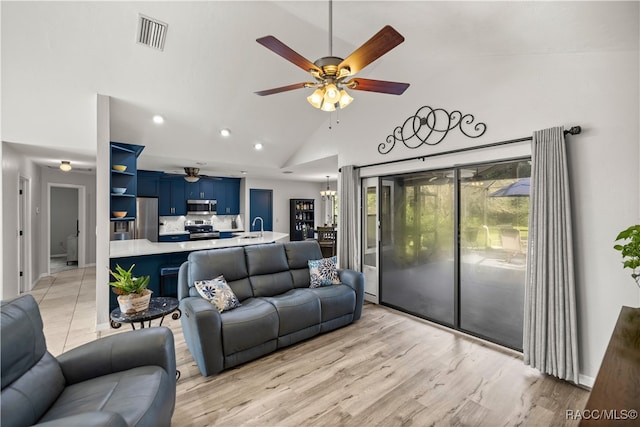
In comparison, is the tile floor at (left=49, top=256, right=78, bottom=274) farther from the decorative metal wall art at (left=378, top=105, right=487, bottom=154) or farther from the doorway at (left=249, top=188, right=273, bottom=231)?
the decorative metal wall art at (left=378, top=105, right=487, bottom=154)

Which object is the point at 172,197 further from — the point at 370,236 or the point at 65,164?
the point at 370,236

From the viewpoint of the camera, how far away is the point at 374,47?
1.78 m

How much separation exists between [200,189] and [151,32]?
5.16 m

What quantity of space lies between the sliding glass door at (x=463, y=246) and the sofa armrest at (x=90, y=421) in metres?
3.37

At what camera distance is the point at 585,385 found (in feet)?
8.02

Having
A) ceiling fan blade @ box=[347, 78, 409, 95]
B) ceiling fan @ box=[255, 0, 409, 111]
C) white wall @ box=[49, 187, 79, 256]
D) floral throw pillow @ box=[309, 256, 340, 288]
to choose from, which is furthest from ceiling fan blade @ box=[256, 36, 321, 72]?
white wall @ box=[49, 187, 79, 256]

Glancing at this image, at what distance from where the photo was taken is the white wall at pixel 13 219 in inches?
153

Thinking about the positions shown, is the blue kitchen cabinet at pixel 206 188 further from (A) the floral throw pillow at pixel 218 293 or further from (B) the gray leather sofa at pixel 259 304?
(A) the floral throw pillow at pixel 218 293

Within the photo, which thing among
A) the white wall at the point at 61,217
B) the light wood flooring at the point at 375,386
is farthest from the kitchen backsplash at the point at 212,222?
the light wood flooring at the point at 375,386

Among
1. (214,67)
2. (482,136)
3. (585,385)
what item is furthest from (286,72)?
(585,385)

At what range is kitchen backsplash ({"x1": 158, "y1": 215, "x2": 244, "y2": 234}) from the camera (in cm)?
738

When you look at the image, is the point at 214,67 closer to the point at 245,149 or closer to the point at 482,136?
the point at 245,149

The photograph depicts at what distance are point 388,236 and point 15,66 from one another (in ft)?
15.8

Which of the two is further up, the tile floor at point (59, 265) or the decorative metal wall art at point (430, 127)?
the decorative metal wall art at point (430, 127)
